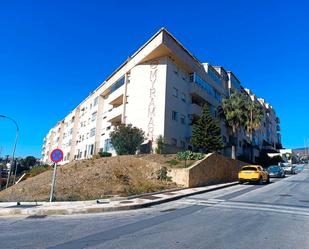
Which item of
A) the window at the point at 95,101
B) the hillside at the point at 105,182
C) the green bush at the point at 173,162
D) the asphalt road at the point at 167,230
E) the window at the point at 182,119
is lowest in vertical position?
the asphalt road at the point at 167,230

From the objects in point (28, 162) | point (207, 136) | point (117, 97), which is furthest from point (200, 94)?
point (28, 162)

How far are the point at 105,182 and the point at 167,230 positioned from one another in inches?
441

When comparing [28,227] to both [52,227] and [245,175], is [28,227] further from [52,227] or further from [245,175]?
[245,175]

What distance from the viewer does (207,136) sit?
31.1 meters

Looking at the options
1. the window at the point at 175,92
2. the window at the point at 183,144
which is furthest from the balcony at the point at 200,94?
the window at the point at 183,144

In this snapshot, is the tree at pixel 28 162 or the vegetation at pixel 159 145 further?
the tree at pixel 28 162

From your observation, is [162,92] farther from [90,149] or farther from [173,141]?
[90,149]

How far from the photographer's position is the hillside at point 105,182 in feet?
52.3

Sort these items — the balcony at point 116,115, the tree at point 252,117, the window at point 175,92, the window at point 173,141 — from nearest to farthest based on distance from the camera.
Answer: the window at point 173,141 < the window at point 175,92 < the balcony at point 116,115 < the tree at point 252,117

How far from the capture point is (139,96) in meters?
34.9

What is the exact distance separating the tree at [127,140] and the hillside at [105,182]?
5762mm

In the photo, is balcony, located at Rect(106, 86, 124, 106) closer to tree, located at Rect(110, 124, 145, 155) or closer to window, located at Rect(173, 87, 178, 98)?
window, located at Rect(173, 87, 178, 98)

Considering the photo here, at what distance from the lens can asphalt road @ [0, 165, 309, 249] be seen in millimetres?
6285

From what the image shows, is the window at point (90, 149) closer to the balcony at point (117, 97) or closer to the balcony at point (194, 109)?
the balcony at point (117, 97)
